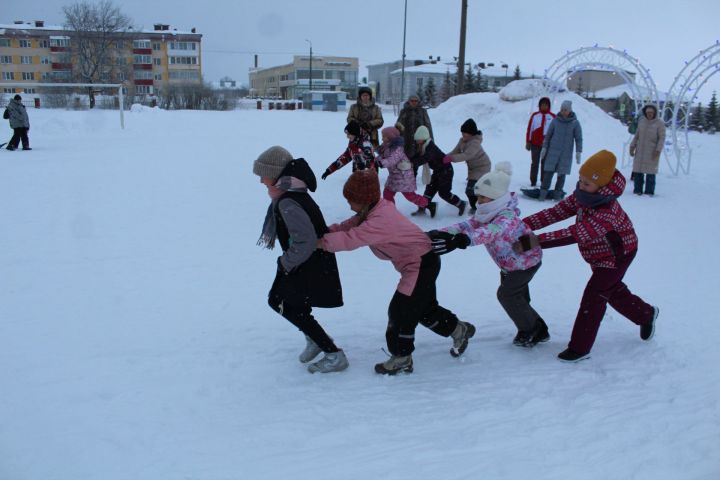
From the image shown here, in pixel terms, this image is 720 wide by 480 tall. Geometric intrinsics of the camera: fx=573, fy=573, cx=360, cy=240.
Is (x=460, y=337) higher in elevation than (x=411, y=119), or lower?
lower

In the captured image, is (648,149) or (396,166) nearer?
(396,166)

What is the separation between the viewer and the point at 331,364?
3.97 meters

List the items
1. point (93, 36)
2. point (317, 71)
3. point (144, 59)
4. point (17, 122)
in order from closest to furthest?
point (17, 122) < point (93, 36) < point (144, 59) < point (317, 71)

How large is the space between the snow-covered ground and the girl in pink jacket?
0.29 meters

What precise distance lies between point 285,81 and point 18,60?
3373 centimetres

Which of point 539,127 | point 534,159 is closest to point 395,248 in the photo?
point 539,127

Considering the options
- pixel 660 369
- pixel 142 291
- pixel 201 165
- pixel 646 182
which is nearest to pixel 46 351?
pixel 142 291

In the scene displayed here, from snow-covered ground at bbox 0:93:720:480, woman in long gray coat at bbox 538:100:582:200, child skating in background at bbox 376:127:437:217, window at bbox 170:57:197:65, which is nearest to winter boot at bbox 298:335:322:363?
snow-covered ground at bbox 0:93:720:480

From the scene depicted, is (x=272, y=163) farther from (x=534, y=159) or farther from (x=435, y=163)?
(x=534, y=159)

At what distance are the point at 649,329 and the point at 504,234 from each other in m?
1.46

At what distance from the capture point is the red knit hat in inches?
138

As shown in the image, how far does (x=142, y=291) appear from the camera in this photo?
5.58 meters

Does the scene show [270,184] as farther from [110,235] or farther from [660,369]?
[110,235]

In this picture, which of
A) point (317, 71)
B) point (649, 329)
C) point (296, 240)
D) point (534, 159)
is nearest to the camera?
point (296, 240)
